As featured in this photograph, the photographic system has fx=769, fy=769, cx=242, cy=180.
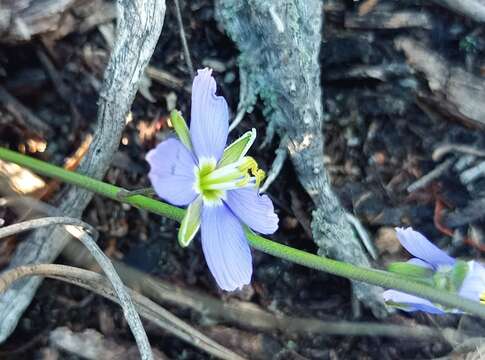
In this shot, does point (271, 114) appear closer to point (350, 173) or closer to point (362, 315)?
point (350, 173)

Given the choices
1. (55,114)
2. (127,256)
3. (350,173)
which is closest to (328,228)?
(350,173)

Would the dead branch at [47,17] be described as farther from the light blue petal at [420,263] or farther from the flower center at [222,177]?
the light blue petal at [420,263]

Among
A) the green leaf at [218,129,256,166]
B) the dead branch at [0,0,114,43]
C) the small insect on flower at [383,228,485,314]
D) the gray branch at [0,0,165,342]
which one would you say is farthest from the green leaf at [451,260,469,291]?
the dead branch at [0,0,114,43]

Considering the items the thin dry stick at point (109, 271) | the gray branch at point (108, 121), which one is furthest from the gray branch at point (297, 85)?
the thin dry stick at point (109, 271)

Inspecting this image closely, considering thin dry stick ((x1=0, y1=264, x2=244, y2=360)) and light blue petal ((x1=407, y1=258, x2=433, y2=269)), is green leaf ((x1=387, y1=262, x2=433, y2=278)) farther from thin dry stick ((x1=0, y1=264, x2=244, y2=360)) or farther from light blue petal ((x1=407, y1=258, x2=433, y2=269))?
thin dry stick ((x1=0, y1=264, x2=244, y2=360))

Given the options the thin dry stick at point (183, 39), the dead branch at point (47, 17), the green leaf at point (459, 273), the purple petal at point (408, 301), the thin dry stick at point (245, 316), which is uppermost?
the dead branch at point (47, 17)

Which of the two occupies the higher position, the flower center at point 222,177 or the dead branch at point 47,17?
the dead branch at point 47,17

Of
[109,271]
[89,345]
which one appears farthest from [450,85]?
[89,345]
